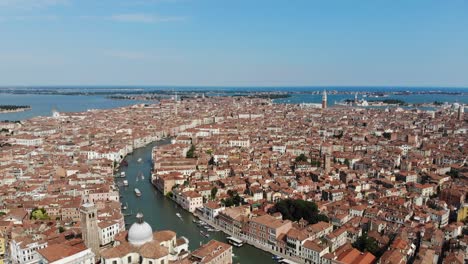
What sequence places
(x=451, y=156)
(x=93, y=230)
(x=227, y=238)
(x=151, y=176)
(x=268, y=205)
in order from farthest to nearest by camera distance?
(x=451, y=156), (x=151, y=176), (x=268, y=205), (x=227, y=238), (x=93, y=230)

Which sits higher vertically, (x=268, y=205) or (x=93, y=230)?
(x=93, y=230)

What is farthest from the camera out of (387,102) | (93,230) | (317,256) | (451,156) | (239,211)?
(387,102)

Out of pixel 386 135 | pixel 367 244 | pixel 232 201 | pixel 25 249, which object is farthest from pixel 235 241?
pixel 386 135

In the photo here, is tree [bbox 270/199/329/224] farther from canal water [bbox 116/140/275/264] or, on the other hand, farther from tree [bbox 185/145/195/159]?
tree [bbox 185/145/195/159]

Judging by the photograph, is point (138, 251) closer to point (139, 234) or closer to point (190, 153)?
point (139, 234)

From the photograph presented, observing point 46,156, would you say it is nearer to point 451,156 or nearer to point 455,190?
point 455,190

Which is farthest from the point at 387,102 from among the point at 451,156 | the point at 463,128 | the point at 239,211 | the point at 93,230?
the point at 93,230

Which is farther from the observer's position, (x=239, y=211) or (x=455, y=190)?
(x=455, y=190)
